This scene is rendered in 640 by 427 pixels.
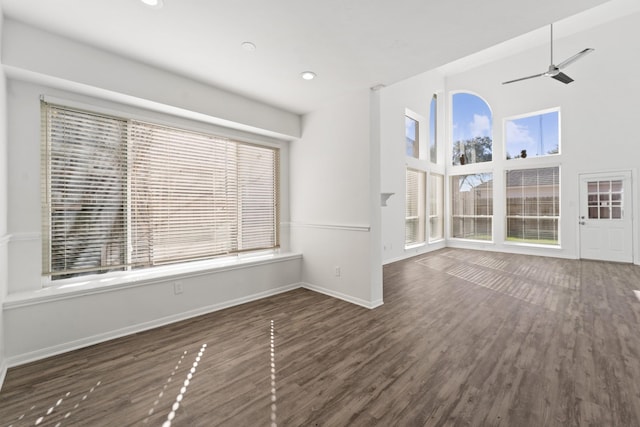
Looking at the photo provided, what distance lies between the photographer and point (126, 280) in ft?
8.78

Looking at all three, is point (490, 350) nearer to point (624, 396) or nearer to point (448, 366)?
point (448, 366)

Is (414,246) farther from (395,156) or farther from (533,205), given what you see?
(533,205)

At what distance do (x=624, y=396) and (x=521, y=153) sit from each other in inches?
267

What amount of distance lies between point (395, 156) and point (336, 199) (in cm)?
299

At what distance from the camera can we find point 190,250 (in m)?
3.36

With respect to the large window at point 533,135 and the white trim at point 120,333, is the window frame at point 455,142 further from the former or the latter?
the white trim at point 120,333

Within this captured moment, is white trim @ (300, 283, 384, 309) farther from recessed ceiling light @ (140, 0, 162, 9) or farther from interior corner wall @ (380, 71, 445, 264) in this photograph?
recessed ceiling light @ (140, 0, 162, 9)

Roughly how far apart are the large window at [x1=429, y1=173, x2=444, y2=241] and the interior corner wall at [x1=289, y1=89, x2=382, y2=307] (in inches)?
187

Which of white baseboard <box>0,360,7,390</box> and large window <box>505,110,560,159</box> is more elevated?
large window <box>505,110,560,159</box>

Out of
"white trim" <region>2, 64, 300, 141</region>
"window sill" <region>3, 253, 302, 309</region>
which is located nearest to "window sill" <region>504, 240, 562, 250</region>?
"window sill" <region>3, 253, 302, 309</region>

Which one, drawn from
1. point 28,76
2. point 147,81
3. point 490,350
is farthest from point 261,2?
point 490,350

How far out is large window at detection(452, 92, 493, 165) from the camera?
761 cm

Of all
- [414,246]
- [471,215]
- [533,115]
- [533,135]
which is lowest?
[414,246]

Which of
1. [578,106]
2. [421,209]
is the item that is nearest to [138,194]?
[421,209]
